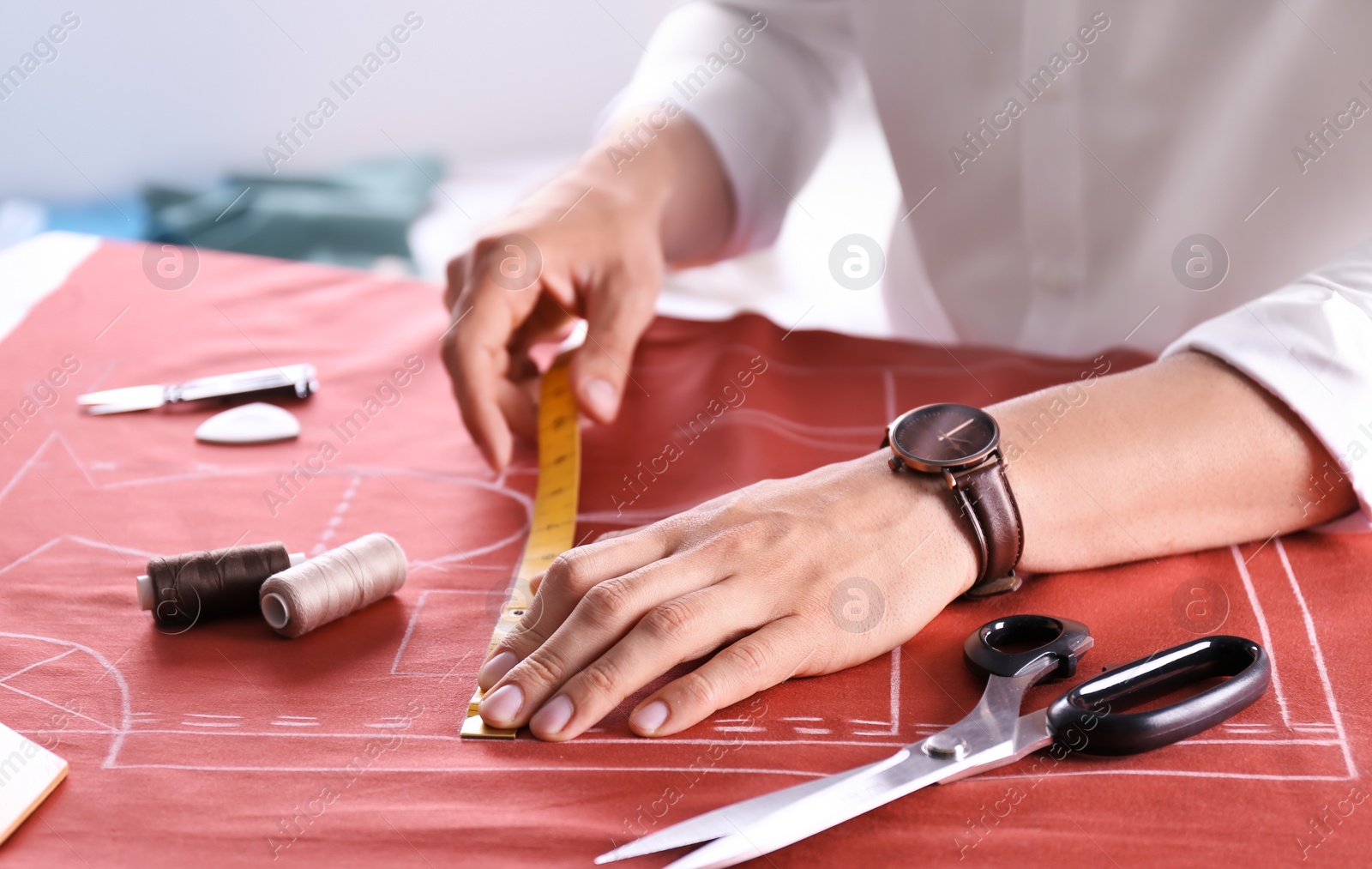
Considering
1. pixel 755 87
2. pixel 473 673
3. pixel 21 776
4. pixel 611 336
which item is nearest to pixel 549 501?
pixel 611 336

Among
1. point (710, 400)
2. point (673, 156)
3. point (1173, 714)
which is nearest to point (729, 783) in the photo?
point (1173, 714)

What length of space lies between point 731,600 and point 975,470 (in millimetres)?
316

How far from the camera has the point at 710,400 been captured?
68.1 inches

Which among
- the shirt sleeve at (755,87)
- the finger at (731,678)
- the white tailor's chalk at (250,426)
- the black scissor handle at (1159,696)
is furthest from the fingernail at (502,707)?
the shirt sleeve at (755,87)

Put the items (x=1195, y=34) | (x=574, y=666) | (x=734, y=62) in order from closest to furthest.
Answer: (x=574, y=666)
(x=1195, y=34)
(x=734, y=62)

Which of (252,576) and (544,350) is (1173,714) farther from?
(544,350)

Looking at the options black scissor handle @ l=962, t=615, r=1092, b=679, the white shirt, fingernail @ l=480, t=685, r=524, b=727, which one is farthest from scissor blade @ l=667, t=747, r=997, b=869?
the white shirt

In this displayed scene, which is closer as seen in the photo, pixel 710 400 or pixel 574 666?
pixel 574 666

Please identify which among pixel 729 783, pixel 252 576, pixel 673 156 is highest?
pixel 673 156

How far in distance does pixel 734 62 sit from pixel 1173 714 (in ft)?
4.70

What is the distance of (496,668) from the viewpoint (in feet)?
3.67

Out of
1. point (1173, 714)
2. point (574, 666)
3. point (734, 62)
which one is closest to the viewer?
point (1173, 714)

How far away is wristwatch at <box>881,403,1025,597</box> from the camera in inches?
47.7

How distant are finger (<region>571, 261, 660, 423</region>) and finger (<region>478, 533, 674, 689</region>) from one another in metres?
0.45
